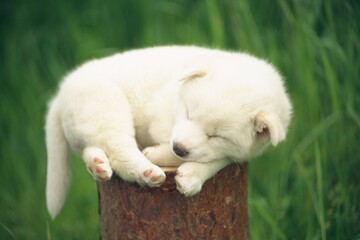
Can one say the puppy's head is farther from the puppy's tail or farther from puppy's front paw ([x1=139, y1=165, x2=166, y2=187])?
the puppy's tail

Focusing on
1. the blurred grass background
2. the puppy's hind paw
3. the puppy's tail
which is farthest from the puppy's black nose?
the blurred grass background

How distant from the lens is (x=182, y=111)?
287cm

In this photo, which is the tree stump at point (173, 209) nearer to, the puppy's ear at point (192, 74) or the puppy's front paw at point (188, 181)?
the puppy's front paw at point (188, 181)

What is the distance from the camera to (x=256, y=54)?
4.27 metres

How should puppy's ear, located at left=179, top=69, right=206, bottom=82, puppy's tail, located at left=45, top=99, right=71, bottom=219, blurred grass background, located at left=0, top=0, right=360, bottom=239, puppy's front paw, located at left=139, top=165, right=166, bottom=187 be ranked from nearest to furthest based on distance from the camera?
puppy's front paw, located at left=139, top=165, right=166, bottom=187 → puppy's ear, located at left=179, top=69, right=206, bottom=82 → puppy's tail, located at left=45, top=99, right=71, bottom=219 → blurred grass background, located at left=0, top=0, right=360, bottom=239

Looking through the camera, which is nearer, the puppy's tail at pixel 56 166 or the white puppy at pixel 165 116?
the white puppy at pixel 165 116

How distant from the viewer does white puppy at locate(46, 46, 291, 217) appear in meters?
2.72

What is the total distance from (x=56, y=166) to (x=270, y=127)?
51.4 inches

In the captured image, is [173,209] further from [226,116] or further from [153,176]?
[226,116]

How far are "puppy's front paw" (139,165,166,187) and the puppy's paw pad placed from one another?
0.19m

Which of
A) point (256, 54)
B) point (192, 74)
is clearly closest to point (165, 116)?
point (192, 74)

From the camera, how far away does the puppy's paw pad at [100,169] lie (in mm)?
2719

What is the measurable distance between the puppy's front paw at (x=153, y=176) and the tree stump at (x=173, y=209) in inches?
3.2

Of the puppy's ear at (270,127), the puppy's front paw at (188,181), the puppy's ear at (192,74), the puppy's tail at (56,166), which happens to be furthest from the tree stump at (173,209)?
the puppy's ear at (192,74)
